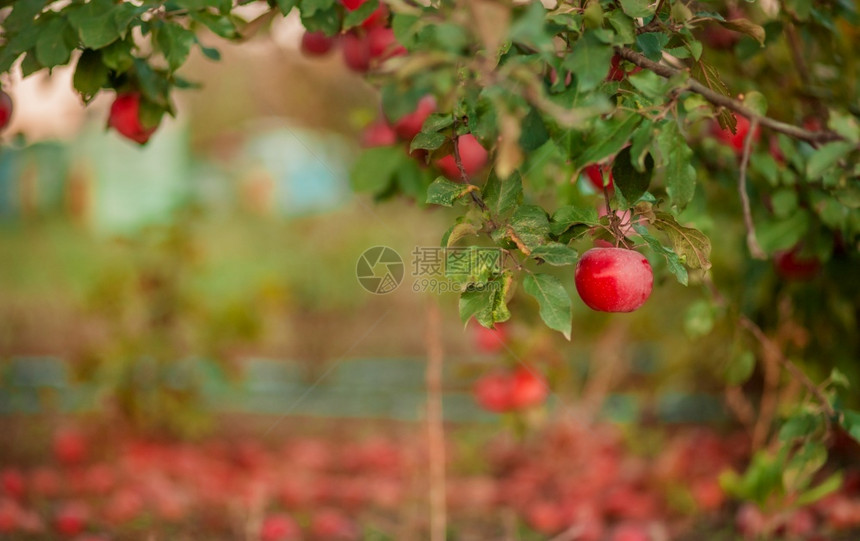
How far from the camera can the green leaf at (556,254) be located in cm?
66

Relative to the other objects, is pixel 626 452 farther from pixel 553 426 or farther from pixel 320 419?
pixel 320 419

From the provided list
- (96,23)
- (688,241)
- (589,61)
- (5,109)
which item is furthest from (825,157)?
(5,109)

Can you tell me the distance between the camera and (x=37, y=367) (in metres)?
3.22

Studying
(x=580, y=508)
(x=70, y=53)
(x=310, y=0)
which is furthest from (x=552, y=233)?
(x=580, y=508)

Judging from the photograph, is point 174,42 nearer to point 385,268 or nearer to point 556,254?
point 556,254

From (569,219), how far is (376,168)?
53cm

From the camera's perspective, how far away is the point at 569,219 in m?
0.71

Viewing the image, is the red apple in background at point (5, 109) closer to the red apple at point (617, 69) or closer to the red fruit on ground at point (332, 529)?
the red apple at point (617, 69)

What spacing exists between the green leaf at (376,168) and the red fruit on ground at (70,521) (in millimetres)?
841

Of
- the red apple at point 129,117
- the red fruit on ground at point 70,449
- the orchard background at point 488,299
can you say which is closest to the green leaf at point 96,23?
the orchard background at point 488,299

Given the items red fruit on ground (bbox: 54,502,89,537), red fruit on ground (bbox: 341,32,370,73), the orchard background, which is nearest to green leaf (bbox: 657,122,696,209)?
the orchard background

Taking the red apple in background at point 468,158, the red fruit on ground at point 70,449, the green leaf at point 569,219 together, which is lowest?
the red fruit on ground at point 70,449

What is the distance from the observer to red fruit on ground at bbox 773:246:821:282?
4.07 feet

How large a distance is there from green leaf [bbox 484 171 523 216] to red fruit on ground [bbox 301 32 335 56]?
0.67 metres
